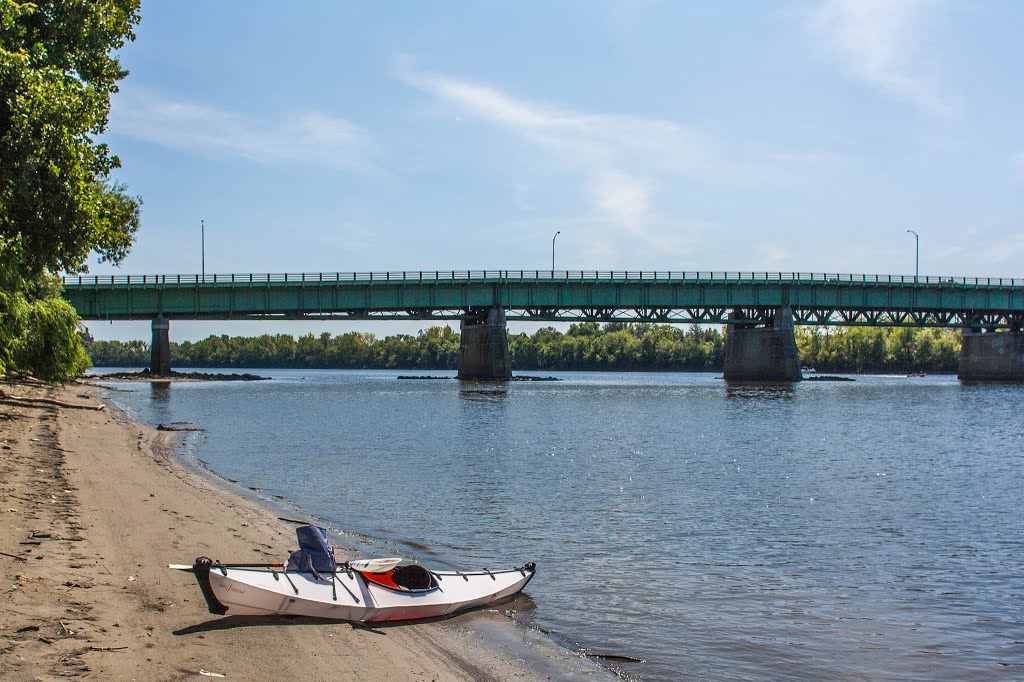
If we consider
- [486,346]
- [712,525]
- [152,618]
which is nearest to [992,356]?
[486,346]

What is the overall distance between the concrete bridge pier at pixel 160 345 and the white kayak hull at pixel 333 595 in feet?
337

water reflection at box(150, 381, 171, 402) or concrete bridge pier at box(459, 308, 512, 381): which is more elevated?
concrete bridge pier at box(459, 308, 512, 381)

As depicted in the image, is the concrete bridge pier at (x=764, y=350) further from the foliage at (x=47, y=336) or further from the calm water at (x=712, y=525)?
the foliage at (x=47, y=336)

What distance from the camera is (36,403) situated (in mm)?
45875

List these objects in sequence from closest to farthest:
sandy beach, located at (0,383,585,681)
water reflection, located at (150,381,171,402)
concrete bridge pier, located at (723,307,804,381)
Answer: sandy beach, located at (0,383,585,681) < water reflection, located at (150,381,171,402) < concrete bridge pier, located at (723,307,804,381)

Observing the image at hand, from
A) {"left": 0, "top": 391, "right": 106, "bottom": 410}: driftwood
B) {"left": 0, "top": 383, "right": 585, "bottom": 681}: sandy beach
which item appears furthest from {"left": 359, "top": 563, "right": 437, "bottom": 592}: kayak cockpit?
{"left": 0, "top": 391, "right": 106, "bottom": 410}: driftwood

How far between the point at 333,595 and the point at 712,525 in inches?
470

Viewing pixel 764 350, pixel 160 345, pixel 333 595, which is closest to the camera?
pixel 333 595

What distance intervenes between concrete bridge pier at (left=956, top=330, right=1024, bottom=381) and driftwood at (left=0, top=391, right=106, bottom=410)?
134607 mm

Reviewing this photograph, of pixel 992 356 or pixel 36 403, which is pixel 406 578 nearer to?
pixel 36 403

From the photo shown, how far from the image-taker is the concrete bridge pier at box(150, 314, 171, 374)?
353ft

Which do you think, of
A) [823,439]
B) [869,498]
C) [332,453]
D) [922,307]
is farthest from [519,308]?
[869,498]

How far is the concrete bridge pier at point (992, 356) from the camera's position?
13775 centimetres

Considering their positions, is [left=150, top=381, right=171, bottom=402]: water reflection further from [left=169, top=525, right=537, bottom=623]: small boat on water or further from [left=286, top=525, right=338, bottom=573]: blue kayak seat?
[left=286, top=525, right=338, bottom=573]: blue kayak seat
